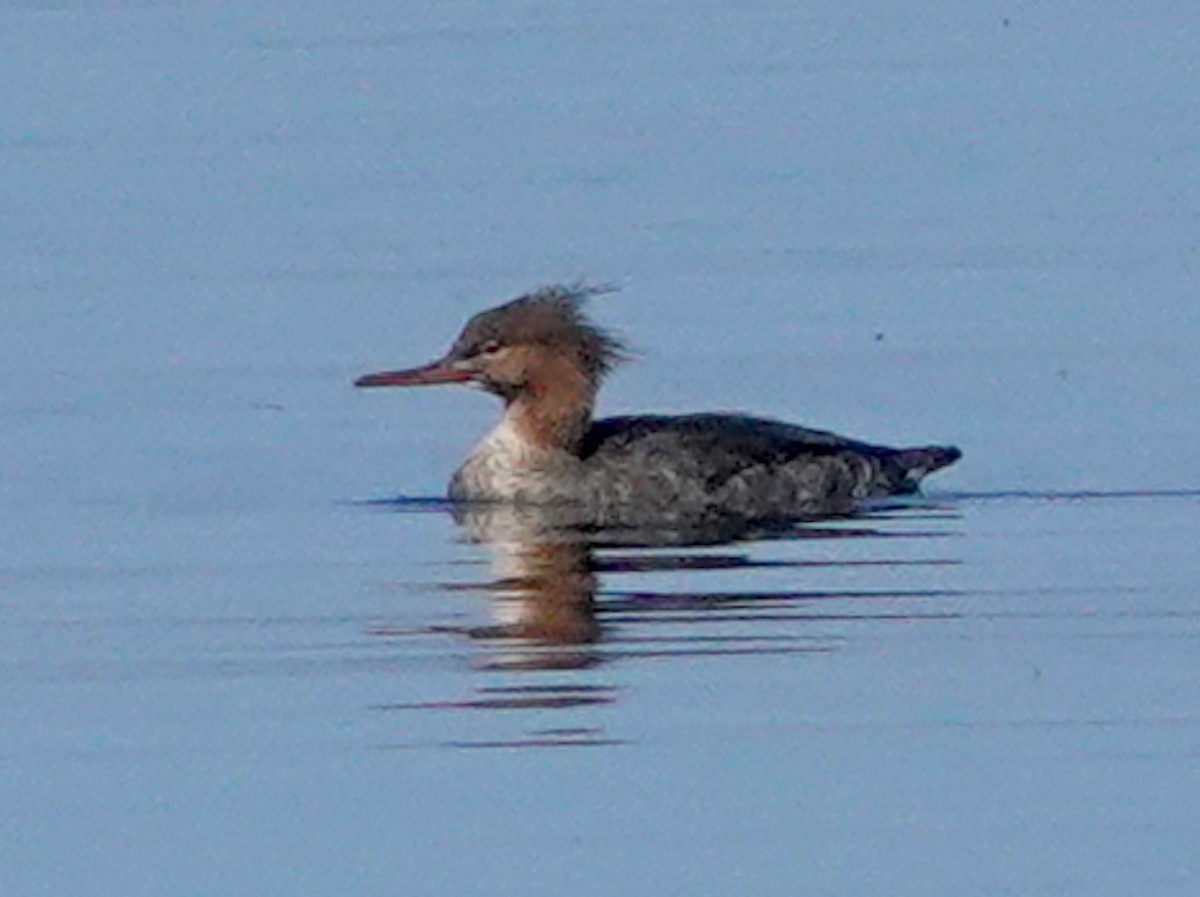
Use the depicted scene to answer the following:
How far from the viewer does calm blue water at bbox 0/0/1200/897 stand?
12.5 metres

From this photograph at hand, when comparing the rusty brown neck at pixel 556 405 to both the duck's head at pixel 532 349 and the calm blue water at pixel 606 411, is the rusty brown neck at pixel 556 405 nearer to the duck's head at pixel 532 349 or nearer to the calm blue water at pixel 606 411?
the duck's head at pixel 532 349

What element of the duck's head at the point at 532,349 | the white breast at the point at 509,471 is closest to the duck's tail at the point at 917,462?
the white breast at the point at 509,471

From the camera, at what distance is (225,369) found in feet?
65.7

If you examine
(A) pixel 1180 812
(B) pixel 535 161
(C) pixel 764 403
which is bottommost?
(A) pixel 1180 812

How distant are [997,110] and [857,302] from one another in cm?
576

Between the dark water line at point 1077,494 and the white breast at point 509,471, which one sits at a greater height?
the white breast at point 509,471

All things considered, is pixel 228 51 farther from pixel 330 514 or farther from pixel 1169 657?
pixel 1169 657

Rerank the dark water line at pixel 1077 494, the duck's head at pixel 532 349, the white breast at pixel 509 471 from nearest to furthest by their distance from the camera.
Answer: the dark water line at pixel 1077 494 → the white breast at pixel 509 471 → the duck's head at pixel 532 349

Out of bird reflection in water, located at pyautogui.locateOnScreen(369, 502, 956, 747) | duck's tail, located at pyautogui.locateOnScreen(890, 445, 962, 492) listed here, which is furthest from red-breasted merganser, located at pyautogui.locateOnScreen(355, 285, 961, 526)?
bird reflection in water, located at pyautogui.locateOnScreen(369, 502, 956, 747)

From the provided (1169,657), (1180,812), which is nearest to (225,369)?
(1169,657)

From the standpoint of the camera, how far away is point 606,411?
2134 cm

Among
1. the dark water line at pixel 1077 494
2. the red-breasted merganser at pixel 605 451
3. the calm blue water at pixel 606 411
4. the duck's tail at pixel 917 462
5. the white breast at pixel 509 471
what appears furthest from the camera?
the white breast at pixel 509 471

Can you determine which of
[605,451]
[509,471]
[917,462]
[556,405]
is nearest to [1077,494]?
[917,462]

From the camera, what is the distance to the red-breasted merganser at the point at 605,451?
18.4 metres
